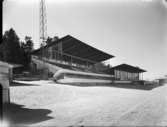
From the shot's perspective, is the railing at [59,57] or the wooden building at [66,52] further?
the railing at [59,57]

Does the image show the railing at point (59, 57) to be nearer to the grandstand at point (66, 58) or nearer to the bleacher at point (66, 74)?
the grandstand at point (66, 58)

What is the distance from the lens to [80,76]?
19.1 meters

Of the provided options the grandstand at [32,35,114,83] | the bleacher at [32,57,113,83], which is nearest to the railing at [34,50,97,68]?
the grandstand at [32,35,114,83]

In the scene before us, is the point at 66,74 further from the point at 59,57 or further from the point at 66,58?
the point at 66,58

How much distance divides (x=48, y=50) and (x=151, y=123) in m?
17.7

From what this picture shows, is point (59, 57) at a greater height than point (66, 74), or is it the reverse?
point (59, 57)

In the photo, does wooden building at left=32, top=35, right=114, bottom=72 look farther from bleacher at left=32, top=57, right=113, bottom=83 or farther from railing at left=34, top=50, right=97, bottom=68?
bleacher at left=32, top=57, right=113, bottom=83

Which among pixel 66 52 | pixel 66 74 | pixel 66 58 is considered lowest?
pixel 66 74

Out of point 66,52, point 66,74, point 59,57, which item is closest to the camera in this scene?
point 66,74

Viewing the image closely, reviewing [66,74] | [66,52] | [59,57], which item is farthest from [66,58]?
[66,74]

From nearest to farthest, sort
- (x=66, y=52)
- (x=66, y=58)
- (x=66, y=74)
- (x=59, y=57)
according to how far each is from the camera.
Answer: (x=66, y=74) → (x=66, y=52) → (x=59, y=57) → (x=66, y=58)

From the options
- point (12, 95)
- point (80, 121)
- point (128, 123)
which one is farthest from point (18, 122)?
point (12, 95)

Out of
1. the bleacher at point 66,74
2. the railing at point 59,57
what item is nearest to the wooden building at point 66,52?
the railing at point 59,57

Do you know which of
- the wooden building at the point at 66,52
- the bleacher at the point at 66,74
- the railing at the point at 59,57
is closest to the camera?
the bleacher at the point at 66,74
